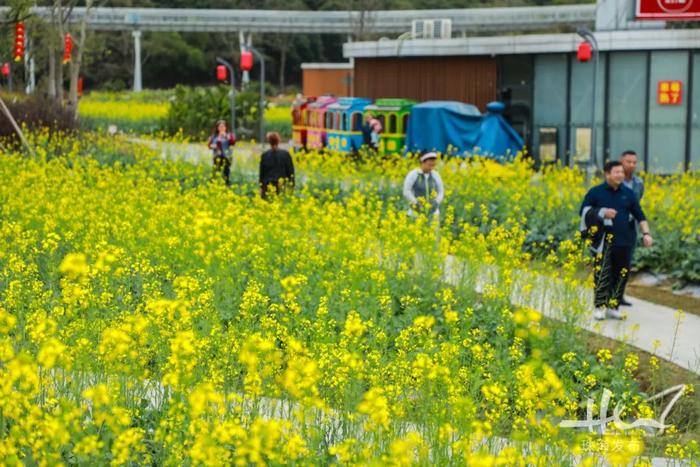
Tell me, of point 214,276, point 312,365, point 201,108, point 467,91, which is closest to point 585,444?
point 312,365

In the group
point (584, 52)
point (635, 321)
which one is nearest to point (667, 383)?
point (635, 321)

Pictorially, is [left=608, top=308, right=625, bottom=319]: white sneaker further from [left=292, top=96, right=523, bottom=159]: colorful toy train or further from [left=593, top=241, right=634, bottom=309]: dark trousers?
[left=292, top=96, right=523, bottom=159]: colorful toy train

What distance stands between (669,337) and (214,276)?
4.14m

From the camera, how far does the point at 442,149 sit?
27219mm

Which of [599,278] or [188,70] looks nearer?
[599,278]

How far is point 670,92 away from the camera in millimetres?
25078

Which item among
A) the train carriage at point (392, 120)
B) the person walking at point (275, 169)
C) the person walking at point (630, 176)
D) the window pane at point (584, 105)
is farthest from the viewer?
the train carriage at point (392, 120)

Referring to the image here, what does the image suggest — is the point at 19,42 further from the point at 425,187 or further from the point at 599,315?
the point at 599,315

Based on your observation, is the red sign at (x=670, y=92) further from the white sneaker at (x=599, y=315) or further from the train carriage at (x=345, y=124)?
the white sneaker at (x=599, y=315)

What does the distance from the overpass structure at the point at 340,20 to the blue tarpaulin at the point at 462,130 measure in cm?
4598

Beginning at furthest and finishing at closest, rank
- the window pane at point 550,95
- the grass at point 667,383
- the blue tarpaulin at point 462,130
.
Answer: the blue tarpaulin at point 462,130 < the window pane at point 550,95 < the grass at point 667,383

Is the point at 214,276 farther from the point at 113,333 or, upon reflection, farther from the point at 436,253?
the point at 113,333

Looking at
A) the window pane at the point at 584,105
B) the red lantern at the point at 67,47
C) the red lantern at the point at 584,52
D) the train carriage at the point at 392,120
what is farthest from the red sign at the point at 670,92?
the red lantern at the point at 67,47

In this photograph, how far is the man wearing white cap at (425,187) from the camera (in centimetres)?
1414
